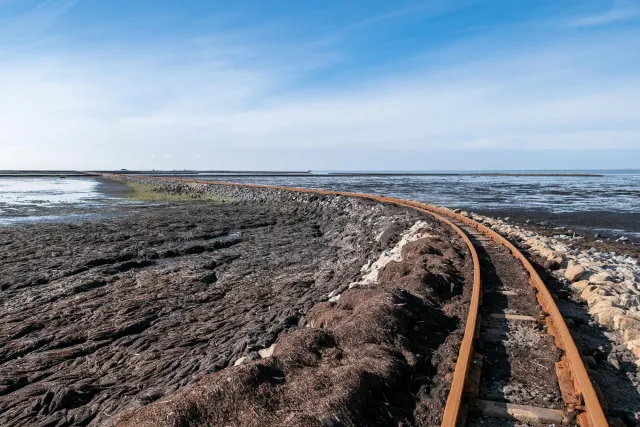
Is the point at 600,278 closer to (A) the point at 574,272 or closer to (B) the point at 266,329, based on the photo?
(A) the point at 574,272

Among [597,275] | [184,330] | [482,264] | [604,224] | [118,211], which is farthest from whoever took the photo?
[118,211]

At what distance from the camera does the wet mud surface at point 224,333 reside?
153 inches

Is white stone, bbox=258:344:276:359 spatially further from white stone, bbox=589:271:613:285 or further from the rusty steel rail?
white stone, bbox=589:271:613:285

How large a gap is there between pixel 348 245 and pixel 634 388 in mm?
11677

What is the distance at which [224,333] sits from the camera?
7023 mm

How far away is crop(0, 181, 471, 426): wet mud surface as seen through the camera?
3.88 meters

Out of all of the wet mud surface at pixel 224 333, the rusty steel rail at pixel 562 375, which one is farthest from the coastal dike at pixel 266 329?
the rusty steel rail at pixel 562 375

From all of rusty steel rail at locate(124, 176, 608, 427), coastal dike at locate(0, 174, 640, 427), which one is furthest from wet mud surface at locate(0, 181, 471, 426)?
rusty steel rail at locate(124, 176, 608, 427)

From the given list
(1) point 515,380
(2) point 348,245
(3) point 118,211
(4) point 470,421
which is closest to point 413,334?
(1) point 515,380

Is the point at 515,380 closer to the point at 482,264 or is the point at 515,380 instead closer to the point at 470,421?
the point at 470,421

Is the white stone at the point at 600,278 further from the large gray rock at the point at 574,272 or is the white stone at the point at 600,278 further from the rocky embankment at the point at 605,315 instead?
the large gray rock at the point at 574,272

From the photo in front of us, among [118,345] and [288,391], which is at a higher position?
[288,391]

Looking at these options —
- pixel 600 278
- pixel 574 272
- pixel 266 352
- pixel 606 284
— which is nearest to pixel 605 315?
pixel 606 284

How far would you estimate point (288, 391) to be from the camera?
4020 millimetres
